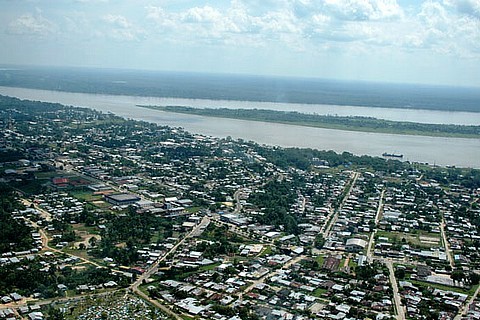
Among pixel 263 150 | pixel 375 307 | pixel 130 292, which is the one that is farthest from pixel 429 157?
pixel 130 292

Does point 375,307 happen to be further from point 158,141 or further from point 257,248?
point 158,141

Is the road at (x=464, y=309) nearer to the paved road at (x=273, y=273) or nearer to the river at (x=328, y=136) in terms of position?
the paved road at (x=273, y=273)

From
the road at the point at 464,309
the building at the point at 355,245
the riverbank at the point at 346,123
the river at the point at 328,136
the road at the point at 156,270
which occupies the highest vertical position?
the riverbank at the point at 346,123

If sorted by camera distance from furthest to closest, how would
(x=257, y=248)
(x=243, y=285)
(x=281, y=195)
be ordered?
(x=281, y=195) → (x=257, y=248) → (x=243, y=285)

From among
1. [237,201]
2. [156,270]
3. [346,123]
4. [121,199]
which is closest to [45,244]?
[156,270]

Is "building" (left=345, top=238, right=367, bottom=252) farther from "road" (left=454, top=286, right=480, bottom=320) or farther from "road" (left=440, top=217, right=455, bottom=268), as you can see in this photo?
"road" (left=454, top=286, right=480, bottom=320)

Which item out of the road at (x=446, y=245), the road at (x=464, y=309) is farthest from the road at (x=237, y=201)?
the road at (x=464, y=309)

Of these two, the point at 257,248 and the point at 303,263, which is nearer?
the point at 303,263
